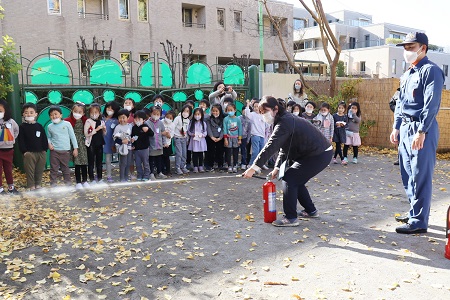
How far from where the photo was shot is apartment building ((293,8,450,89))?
37.9m

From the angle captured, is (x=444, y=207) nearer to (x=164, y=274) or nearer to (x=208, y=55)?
(x=164, y=274)

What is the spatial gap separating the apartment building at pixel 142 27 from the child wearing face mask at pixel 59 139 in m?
8.32

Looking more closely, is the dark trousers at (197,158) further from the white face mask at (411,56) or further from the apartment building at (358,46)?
the apartment building at (358,46)

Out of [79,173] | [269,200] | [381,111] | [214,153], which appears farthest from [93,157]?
[381,111]

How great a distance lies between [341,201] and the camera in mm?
6703

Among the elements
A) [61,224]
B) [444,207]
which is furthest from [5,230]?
[444,207]

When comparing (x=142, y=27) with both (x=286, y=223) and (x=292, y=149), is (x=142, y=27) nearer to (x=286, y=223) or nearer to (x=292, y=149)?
(x=292, y=149)

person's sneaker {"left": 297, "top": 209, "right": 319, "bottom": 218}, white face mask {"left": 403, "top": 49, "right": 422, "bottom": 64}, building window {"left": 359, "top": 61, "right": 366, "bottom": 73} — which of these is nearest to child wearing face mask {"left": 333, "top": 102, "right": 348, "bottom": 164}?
person's sneaker {"left": 297, "top": 209, "right": 319, "bottom": 218}

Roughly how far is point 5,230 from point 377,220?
497 centimetres

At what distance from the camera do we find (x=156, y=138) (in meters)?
8.69

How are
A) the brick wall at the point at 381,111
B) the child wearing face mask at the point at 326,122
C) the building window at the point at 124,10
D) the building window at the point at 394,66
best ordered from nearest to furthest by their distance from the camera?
the child wearing face mask at the point at 326,122, the brick wall at the point at 381,111, the building window at the point at 124,10, the building window at the point at 394,66

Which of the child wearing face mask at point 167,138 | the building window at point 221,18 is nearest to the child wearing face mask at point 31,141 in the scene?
the child wearing face mask at point 167,138

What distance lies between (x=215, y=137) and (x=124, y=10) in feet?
48.2

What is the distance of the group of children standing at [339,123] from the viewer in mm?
10188
